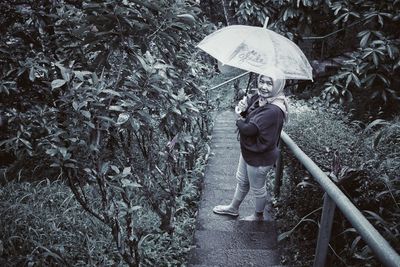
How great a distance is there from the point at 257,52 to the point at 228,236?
1.75 m

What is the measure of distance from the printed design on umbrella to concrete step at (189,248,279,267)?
1643mm

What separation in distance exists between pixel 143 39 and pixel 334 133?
3.60 m

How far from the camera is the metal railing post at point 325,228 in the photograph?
6.31 feet

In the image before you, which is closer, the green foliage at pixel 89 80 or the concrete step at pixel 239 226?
the green foliage at pixel 89 80

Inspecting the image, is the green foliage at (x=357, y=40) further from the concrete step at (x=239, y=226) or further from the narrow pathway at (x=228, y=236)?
the concrete step at (x=239, y=226)

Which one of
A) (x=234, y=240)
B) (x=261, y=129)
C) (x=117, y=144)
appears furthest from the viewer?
(x=234, y=240)

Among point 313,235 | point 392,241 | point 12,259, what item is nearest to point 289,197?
point 313,235

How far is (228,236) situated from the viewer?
10.1ft

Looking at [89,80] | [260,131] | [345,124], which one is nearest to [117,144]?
[89,80]

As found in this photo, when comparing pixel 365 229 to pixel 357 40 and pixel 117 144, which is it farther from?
pixel 357 40

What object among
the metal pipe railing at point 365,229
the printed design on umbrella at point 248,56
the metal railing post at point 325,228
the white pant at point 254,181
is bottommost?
the white pant at point 254,181

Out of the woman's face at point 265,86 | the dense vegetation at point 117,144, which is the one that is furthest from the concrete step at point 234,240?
the woman's face at point 265,86

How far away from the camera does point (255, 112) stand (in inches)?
111

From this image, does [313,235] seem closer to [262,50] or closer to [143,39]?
[262,50]
